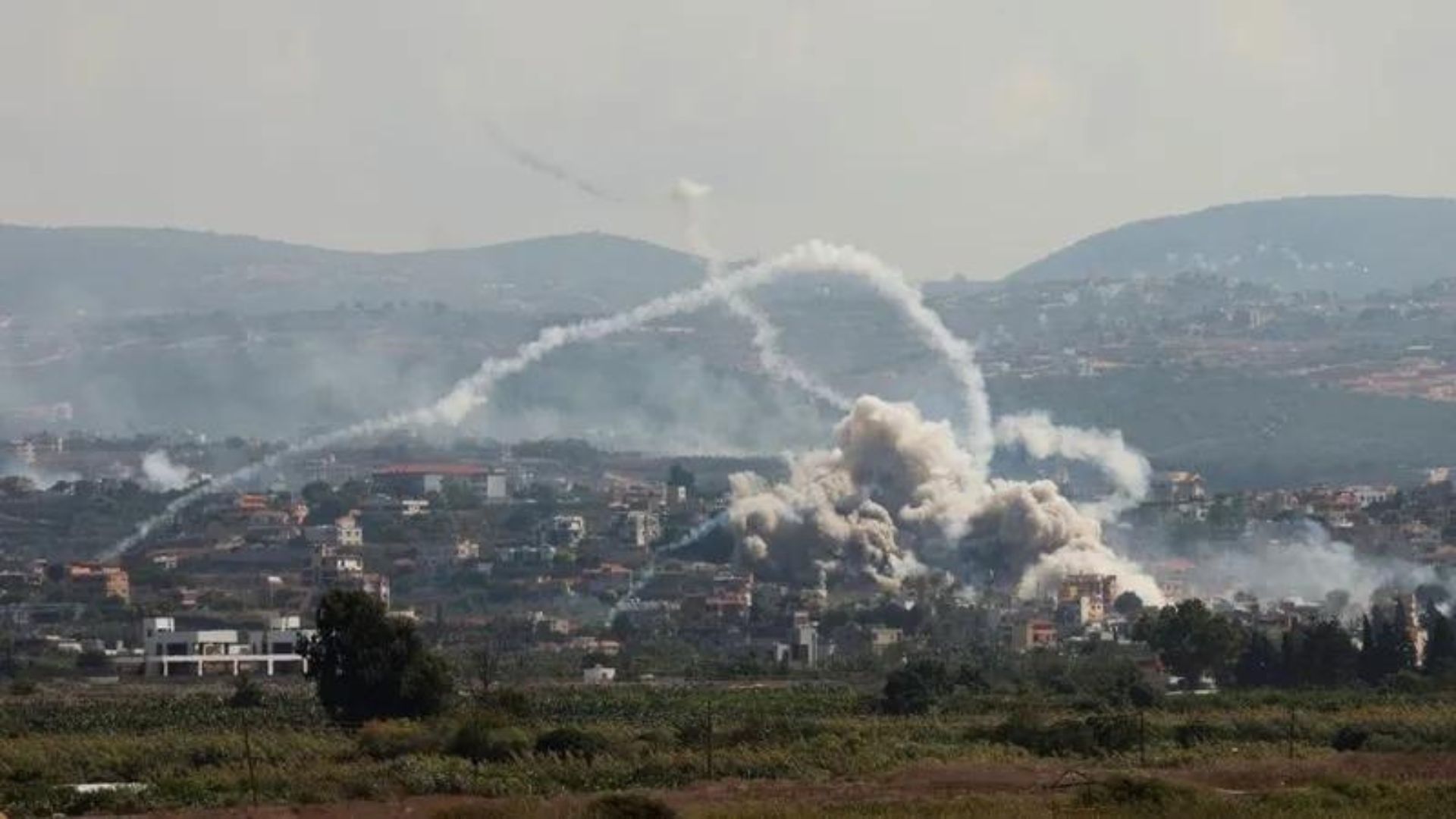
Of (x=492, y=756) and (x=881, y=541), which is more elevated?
(x=881, y=541)

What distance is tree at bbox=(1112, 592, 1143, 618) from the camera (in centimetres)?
14850

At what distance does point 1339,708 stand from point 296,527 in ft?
387

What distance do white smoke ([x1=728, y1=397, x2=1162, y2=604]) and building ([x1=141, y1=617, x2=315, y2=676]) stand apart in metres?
39.8

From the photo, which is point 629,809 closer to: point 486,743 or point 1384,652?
point 486,743

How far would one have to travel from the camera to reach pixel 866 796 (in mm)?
57312

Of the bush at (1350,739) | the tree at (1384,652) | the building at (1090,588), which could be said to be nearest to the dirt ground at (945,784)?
the bush at (1350,739)

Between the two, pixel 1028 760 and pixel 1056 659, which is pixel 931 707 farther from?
pixel 1056 659

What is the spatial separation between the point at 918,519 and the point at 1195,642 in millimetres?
51531

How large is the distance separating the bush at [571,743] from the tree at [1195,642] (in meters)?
40.8

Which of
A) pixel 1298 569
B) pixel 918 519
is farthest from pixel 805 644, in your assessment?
pixel 1298 569

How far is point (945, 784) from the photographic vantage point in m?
60.3

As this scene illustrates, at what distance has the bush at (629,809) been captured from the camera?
51.0 meters

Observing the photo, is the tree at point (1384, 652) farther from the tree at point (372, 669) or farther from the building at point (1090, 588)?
the building at point (1090, 588)

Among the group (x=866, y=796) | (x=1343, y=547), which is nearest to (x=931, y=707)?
(x=866, y=796)
